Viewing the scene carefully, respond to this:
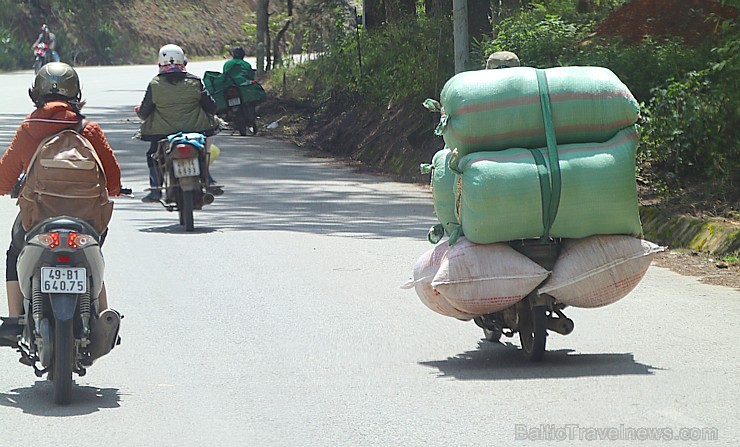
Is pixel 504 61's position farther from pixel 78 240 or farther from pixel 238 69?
pixel 238 69

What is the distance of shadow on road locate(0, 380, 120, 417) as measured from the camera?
22.3ft

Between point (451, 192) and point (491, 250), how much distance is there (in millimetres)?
518

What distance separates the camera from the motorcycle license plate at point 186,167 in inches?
551

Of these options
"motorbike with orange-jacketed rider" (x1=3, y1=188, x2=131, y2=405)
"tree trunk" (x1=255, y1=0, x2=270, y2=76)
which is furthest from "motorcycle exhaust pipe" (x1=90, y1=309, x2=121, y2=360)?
"tree trunk" (x1=255, y1=0, x2=270, y2=76)

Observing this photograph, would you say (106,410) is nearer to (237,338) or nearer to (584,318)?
(237,338)

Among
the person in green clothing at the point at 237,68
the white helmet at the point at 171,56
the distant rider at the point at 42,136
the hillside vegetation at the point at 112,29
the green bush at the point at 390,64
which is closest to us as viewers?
the distant rider at the point at 42,136

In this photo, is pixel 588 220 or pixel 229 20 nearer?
pixel 588 220

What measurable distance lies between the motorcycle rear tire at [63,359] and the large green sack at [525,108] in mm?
2536

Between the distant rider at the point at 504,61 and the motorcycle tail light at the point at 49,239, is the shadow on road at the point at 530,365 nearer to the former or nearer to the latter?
the distant rider at the point at 504,61

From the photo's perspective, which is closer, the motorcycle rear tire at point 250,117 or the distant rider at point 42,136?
the distant rider at point 42,136

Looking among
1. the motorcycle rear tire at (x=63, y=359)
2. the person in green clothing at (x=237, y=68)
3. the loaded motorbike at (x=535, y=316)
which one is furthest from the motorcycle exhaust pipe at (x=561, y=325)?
the person in green clothing at (x=237, y=68)

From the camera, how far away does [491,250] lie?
7742mm

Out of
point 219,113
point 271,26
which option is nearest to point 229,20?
point 271,26

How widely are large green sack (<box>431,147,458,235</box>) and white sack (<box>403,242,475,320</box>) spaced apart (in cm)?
15
